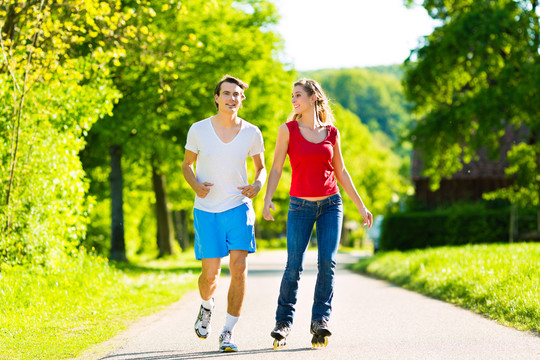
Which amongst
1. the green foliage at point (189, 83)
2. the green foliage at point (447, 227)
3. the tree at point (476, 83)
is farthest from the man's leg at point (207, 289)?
the green foliage at point (447, 227)

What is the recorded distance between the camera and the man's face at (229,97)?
661cm

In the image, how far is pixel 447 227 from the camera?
29609 mm

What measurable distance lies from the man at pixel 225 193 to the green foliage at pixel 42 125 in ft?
14.2

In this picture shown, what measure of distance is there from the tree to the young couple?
17.0m

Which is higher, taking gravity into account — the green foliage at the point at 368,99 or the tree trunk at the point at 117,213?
the green foliage at the point at 368,99

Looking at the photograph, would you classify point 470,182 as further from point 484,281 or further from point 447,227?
point 484,281

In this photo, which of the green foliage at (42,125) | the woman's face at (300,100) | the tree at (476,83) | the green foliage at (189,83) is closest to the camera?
the woman's face at (300,100)

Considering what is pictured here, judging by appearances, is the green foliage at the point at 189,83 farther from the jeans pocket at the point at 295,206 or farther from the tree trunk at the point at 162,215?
the jeans pocket at the point at 295,206

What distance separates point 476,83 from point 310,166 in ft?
65.4

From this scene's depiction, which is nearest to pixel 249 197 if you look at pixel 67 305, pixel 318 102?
pixel 318 102

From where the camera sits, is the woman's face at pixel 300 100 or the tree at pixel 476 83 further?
the tree at pixel 476 83

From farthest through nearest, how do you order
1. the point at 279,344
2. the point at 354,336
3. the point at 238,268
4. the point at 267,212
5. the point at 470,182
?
the point at 470,182 < the point at 354,336 < the point at 238,268 < the point at 279,344 < the point at 267,212

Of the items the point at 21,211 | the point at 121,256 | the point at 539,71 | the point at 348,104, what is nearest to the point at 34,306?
Result: the point at 21,211

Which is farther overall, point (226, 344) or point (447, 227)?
point (447, 227)
